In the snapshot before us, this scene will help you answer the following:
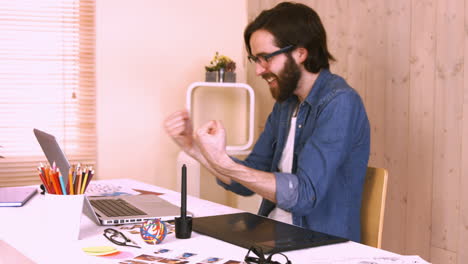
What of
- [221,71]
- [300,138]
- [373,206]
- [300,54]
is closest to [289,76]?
[300,54]

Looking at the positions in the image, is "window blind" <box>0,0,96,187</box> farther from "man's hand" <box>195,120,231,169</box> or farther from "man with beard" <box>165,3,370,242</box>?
"man's hand" <box>195,120,231,169</box>

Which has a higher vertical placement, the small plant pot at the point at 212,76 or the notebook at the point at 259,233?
the small plant pot at the point at 212,76

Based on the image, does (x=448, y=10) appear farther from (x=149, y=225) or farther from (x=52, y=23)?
(x=52, y=23)

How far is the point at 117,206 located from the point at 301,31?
2.92 ft

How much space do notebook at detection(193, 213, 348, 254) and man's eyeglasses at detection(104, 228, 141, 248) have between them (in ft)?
0.64

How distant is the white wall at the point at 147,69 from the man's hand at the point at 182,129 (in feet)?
6.15

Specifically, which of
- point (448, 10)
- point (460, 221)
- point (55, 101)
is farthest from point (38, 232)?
point (55, 101)

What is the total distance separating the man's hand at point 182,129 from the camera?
1.87 metres

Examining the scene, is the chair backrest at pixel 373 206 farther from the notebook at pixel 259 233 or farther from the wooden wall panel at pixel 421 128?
the wooden wall panel at pixel 421 128

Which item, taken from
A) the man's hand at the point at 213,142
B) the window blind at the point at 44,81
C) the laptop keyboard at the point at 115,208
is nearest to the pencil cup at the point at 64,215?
the laptop keyboard at the point at 115,208

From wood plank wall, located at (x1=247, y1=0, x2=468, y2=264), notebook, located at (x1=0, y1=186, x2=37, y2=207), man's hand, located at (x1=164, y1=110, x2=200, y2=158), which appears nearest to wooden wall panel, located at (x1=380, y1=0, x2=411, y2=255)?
wood plank wall, located at (x1=247, y1=0, x2=468, y2=264)

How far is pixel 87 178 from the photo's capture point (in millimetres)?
1358

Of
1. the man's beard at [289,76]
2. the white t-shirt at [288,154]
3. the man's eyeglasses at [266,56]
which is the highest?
the man's eyeglasses at [266,56]

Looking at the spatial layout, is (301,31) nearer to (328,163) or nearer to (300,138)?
(300,138)
